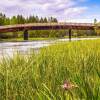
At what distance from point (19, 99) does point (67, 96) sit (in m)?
1.67

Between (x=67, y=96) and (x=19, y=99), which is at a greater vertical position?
(x=67, y=96)

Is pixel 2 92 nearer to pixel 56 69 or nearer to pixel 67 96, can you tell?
pixel 56 69

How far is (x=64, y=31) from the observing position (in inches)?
466

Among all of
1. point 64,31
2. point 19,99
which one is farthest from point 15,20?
point 19,99

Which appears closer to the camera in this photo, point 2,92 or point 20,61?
point 2,92

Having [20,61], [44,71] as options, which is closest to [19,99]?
[44,71]

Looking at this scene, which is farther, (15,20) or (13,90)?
(15,20)

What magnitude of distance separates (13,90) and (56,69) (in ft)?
5.28

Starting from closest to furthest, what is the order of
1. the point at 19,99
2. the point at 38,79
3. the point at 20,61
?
the point at 19,99
the point at 38,79
the point at 20,61

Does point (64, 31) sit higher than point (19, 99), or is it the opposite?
point (64, 31)

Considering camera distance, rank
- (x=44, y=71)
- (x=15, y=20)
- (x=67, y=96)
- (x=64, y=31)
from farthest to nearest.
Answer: (x=15, y=20), (x=64, y=31), (x=44, y=71), (x=67, y=96)

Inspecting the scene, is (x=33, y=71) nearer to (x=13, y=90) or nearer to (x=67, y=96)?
(x=13, y=90)

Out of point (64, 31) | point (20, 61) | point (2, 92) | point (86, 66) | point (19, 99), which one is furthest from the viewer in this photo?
point (64, 31)

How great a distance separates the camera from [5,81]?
5.58 m
